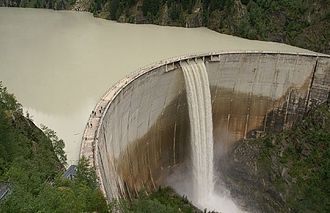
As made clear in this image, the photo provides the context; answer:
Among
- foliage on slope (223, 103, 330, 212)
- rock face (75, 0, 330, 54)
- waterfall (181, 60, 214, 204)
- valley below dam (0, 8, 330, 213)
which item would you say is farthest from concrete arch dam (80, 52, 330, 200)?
rock face (75, 0, 330, 54)

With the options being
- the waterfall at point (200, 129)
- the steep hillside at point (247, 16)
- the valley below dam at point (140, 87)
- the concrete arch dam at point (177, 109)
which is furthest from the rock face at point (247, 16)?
the waterfall at point (200, 129)

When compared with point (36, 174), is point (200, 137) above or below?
below

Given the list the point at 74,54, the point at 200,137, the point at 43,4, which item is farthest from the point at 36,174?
the point at 43,4

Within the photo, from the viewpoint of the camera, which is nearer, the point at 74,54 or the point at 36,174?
the point at 36,174

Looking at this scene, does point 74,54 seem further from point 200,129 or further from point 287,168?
point 287,168

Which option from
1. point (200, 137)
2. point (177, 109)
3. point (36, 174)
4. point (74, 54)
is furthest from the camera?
point (74, 54)
